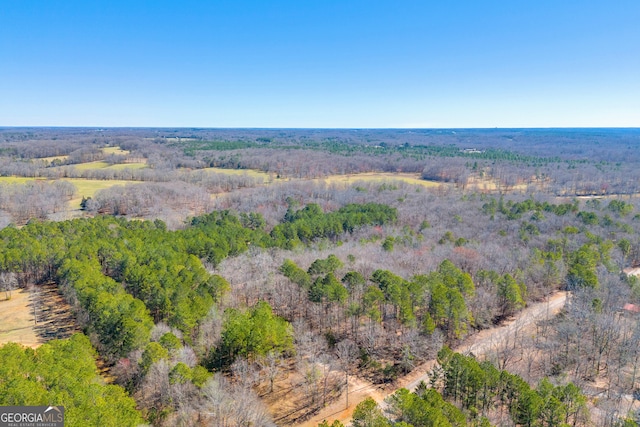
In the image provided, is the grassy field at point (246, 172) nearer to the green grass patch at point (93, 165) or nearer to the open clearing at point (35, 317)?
the green grass patch at point (93, 165)

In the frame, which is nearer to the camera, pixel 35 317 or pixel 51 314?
pixel 35 317

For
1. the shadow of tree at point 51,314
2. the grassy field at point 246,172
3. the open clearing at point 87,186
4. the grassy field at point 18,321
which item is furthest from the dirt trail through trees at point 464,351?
the grassy field at point 246,172

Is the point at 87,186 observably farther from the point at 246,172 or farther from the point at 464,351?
the point at 464,351

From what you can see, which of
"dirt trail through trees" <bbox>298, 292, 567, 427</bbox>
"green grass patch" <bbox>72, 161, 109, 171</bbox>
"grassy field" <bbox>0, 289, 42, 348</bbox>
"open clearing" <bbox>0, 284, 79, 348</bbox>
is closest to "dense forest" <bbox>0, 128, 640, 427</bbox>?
"dirt trail through trees" <bbox>298, 292, 567, 427</bbox>

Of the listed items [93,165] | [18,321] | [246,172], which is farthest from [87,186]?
[18,321]

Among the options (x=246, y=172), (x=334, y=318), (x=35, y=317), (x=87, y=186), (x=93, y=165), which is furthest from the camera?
(x=93, y=165)
